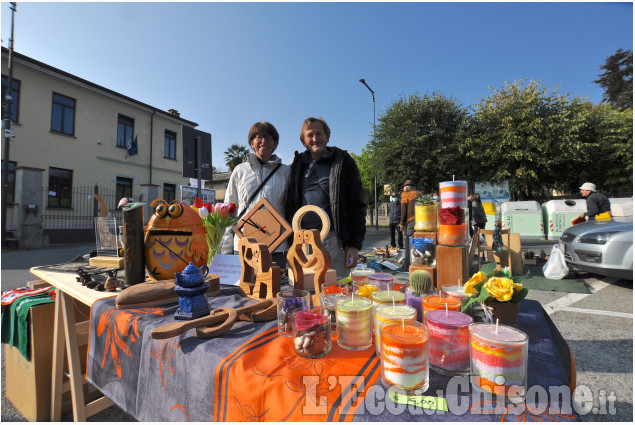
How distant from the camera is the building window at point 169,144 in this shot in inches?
663

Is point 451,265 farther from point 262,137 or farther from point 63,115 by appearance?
point 63,115

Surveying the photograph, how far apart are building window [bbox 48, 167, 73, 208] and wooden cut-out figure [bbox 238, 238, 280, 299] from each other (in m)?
14.6

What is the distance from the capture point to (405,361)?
2.19 ft

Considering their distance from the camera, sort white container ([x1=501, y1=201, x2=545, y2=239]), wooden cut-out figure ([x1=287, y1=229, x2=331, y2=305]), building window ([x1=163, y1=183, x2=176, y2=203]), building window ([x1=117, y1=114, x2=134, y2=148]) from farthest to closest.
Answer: building window ([x1=163, y1=183, x2=176, y2=203])
building window ([x1=117, y1=114, x2=134, y2=148])
white container ([x1=501, y1=201, x2=545, y2=239])
wooden cut-out figure ([x1=287, y1=229, x2=331, y2=305])

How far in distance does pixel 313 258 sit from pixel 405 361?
702 mm

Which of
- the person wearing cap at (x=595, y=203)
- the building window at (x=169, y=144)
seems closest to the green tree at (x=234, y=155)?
the building window at (x=169, y=144)

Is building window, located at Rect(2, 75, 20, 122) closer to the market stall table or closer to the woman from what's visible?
the woman

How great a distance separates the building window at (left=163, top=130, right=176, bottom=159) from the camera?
55.2 ft

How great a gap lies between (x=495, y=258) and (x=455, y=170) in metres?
9.58

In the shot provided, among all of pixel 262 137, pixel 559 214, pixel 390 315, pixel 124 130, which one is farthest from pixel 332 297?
pixel 124 130

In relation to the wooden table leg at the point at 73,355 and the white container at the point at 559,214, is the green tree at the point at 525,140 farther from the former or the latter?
the wooden table leg at the point at 73,355

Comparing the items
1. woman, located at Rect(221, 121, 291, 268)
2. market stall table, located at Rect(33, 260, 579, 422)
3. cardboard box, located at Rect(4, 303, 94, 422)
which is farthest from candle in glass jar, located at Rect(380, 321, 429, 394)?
cardboard box, located at Rect(4, 303, 94, 422)

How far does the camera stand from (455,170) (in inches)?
544

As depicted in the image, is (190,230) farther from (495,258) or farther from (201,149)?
(495,258)
